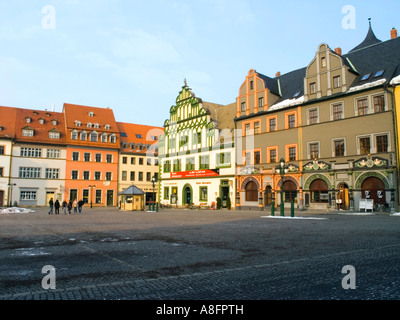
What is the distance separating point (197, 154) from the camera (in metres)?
51.7

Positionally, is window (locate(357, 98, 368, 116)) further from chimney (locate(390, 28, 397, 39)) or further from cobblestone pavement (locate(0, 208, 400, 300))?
cobblestone pavement (locate(0, 208, 400, 300))

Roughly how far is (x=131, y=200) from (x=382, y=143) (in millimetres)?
29529

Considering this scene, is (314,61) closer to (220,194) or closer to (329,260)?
(220,194)

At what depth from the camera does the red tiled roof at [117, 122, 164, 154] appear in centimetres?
6869

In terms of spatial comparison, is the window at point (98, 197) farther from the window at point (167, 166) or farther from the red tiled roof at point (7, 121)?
the red tiled roof at point (7, 121)

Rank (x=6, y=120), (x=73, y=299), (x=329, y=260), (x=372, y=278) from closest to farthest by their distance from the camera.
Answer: (x=73, y=299)
(x=372, y=278)
(x=329, y=260)
(x=6, y=120)

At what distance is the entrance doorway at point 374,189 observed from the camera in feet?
102

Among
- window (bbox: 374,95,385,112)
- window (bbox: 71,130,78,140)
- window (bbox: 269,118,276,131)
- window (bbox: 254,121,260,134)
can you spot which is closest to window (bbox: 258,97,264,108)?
window (bbox: 254,121,260,134)

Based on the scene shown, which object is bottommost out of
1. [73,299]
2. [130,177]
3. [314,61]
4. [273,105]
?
[73,299]

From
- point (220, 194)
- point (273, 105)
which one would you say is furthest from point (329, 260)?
point (220, 194)

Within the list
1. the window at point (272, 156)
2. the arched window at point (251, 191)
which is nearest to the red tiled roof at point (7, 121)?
the arched window at point (251, 191)

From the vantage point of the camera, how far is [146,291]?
5.95m

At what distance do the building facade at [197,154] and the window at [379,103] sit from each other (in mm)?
18603
